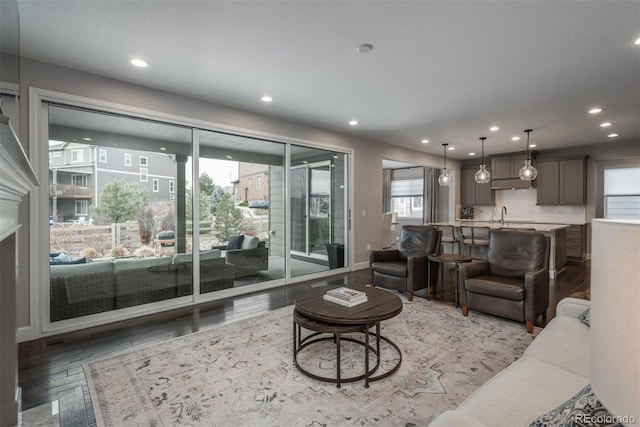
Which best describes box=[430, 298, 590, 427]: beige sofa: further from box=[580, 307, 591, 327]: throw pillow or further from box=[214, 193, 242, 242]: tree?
box=[214, 193, 242, 242]: tree

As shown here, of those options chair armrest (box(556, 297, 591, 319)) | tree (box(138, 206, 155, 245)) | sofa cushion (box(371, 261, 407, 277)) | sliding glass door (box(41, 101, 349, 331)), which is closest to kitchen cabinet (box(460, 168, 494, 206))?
sofa cushion (box(371, 261, 407, 277))

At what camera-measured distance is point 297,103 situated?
4.30 meters

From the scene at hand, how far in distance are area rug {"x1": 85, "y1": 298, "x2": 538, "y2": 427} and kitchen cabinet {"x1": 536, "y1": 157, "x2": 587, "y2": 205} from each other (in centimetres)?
563

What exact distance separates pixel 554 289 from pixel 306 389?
450cm

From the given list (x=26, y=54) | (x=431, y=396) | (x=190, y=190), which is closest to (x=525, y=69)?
(x=431, y=396)

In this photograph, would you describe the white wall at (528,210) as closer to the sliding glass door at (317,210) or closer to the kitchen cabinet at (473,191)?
the kitchen cabinet at (473,191)

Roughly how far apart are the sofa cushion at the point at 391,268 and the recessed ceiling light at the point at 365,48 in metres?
2.81

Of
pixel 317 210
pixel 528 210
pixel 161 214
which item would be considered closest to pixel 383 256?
Result: pixel 317 210

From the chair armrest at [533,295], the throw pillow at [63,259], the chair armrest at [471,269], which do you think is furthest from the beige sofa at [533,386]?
the throw pillow at [63,259]

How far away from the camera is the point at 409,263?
423 centimetres

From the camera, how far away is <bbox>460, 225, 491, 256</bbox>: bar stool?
5.85m

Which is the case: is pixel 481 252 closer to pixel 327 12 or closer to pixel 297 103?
pixel 297 103

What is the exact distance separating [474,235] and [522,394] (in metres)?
5.27

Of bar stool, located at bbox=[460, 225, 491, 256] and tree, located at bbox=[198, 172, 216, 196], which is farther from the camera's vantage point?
bar stool, located at bbox=[460, 225, 491, 256]
